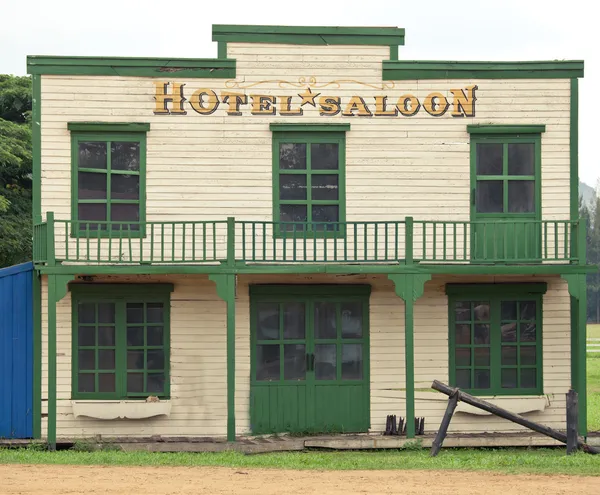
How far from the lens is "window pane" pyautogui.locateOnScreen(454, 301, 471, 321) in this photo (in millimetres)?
21750

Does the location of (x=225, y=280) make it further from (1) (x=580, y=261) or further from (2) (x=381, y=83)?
(1) (x=580, y=261)

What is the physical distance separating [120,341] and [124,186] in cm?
277

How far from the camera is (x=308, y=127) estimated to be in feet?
70.0

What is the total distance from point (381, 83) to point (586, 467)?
25.6 ft

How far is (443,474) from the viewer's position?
17484mm

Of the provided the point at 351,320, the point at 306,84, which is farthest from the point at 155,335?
the point at 306,84

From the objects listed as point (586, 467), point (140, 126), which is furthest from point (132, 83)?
point (586, 467)

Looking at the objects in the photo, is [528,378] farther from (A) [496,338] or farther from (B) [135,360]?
(B) [135,360]

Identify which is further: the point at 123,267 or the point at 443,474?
the point at 123,267

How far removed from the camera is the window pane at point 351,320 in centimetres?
2167

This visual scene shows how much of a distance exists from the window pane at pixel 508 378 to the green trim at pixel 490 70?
537cm

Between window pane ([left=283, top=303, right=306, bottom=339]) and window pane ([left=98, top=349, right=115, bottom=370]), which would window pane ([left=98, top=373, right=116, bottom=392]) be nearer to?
window pane ([left=98, top=349, right=115, bottom=370])

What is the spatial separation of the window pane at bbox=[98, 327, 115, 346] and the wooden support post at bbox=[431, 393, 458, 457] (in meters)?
6.03

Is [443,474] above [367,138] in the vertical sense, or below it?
below
